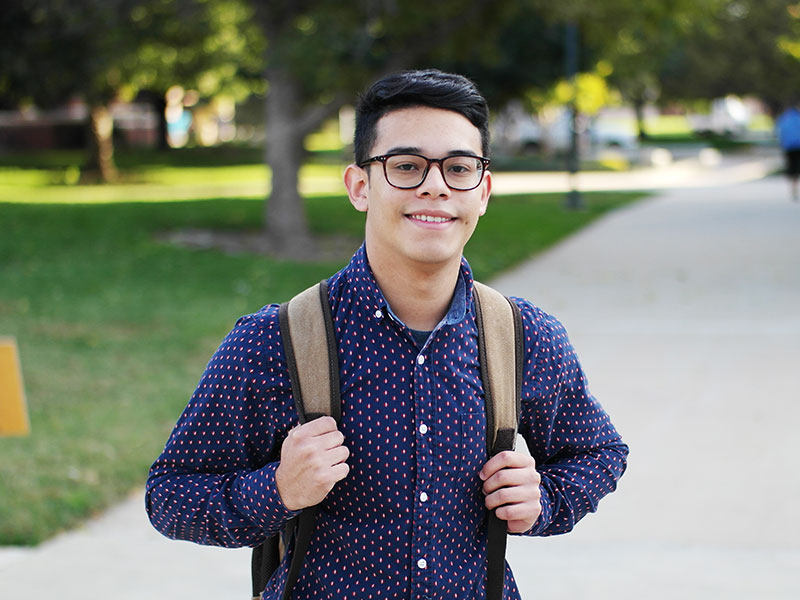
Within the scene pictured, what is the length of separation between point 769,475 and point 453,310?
424cm

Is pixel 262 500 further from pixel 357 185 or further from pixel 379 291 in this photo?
pixel 357 185

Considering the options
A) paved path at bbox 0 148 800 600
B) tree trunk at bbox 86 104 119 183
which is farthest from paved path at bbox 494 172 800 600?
tree trunk at bbox 86 104 119 183

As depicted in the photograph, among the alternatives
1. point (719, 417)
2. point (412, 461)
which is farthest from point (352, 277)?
point (719, 417)

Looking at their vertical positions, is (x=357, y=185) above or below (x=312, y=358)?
above

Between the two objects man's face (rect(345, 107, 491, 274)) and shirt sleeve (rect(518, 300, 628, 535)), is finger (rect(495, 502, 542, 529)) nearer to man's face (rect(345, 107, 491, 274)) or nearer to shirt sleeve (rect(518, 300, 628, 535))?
shirt sleeve (rect(518, 300, 628, 535))

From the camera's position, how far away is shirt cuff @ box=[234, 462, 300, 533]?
188cm

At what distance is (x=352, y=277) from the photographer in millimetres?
1995

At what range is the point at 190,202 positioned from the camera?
22.6 m

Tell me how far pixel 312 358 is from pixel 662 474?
13.9 feet

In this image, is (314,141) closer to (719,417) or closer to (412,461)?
(719,417)

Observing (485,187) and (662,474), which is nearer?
(485,187)

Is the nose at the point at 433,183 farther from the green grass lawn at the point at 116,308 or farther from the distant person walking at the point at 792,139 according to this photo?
the distant person walking at the point at 792,139

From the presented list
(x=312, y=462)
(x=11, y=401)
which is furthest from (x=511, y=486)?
(x=11, y=401)

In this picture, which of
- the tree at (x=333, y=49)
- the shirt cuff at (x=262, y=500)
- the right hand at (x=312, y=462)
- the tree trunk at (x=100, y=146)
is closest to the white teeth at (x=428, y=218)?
the right hand at (x=312, y=462)
